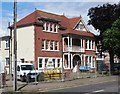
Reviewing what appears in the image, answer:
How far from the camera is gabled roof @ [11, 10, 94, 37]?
47.2m

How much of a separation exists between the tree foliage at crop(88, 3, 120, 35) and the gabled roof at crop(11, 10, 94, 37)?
3115mm

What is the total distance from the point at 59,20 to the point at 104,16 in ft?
25.3

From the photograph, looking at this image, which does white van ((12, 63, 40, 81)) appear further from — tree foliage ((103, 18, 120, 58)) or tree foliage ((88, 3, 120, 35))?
tree foliage ((88, 3, 120, 35))

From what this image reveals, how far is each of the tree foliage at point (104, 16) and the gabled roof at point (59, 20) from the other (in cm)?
312

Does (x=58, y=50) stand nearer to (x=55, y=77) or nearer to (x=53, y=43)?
(x=53, y=43)

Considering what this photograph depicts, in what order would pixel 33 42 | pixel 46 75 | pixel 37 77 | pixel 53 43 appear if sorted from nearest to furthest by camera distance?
pixel 37 77
pixel 46 75
pixel 33 42
pixel 53 43

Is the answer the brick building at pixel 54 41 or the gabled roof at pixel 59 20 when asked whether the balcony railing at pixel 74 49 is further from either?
the gabled roof at pixel 59 20

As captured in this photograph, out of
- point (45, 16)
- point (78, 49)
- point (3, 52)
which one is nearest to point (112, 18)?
point (78, 49)

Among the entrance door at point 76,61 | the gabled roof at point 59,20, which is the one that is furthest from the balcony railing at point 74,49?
the gabled roof at point 59,20

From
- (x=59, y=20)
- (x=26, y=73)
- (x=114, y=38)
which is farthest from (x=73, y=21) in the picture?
(x=26, y=73)

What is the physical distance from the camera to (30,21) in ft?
152

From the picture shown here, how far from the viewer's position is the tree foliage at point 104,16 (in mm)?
49938

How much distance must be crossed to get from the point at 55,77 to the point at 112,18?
23076 millimetres

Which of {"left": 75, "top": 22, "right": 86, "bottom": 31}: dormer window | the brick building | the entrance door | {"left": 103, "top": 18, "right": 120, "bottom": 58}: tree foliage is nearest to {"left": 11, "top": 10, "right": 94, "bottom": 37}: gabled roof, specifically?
the brick building
